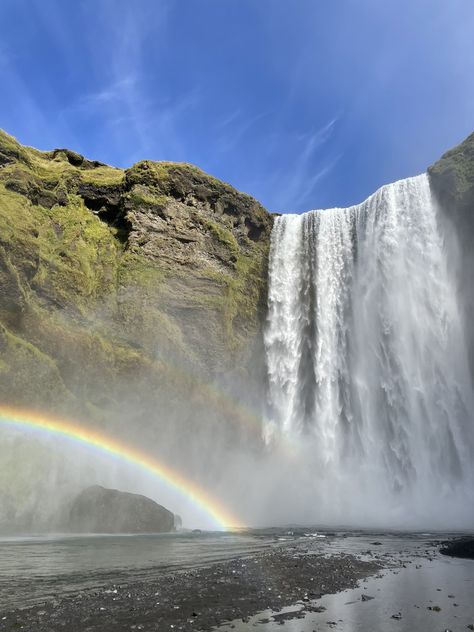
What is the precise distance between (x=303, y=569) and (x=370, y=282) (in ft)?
108

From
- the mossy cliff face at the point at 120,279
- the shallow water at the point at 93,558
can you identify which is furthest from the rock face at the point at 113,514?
the mossy cliff face at the point at 120,279

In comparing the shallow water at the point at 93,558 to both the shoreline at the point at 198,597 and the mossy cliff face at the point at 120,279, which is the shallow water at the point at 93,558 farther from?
the mossy cliff face at the point at 120,279

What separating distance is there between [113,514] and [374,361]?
993 inches

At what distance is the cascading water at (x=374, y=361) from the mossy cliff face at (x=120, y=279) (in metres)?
4.57

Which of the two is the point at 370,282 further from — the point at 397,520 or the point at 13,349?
the point at 13,349

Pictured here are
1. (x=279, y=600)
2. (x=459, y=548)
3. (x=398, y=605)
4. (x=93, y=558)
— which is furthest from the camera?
(x=459, y=548)

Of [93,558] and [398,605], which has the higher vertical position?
[93,558]

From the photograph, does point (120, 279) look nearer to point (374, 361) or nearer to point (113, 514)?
point (113, 514)

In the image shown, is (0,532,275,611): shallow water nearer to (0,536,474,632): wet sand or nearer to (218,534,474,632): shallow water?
(0,536,474,632): wet sand

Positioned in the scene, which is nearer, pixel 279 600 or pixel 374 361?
pixel 279 600

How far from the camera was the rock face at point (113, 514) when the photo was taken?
2439 centimetres

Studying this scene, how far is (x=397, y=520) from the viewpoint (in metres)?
31.1

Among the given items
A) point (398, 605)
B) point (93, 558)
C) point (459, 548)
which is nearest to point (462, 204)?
point (459, 548)

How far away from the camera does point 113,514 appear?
24547mm
